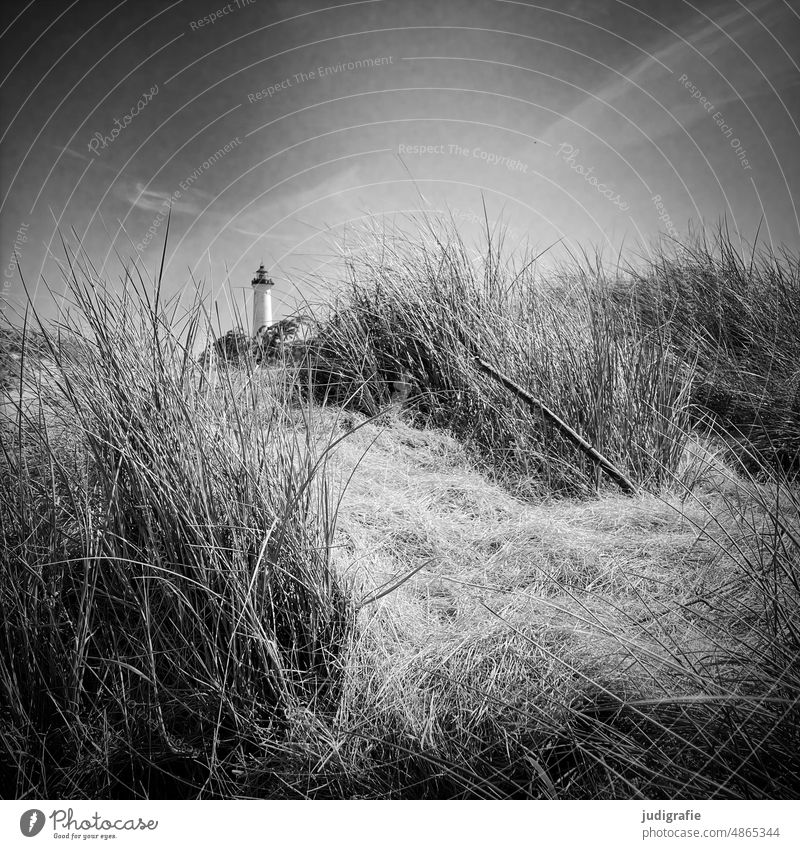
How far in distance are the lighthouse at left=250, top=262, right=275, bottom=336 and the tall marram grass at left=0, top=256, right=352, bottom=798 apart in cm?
40

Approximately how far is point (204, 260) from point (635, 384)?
130 cm

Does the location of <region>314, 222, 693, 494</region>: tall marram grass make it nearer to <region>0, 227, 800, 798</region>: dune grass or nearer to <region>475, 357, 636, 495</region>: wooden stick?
<region>475, 357, 636, 495</region>: wooden stick

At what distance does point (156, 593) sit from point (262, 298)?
82 centimetres

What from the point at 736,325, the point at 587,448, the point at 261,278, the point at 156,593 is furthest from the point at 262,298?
the point at 736,325

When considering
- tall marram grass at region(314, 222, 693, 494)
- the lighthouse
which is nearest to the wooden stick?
tall marram grass at region(314, 222, 693, 494)

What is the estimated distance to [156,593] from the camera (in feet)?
2.60

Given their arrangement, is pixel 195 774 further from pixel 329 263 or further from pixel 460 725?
pixel 329 263

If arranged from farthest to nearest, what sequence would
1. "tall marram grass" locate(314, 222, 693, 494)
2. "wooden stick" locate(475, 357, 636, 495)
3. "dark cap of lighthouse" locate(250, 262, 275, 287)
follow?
"tall marram grass" locate(314, 222, 693, 494)
"wooden stick" locate(475, 357, 636, 495)
"dark cap of lighthouse" locate(250, 262, 275, 287)

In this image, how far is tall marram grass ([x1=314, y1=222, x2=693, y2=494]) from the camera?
152cm

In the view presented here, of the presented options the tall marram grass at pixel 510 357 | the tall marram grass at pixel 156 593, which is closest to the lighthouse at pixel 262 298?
the tall marram grass at pixel 510 357

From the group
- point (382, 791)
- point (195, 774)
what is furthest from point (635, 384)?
point (195, 774)

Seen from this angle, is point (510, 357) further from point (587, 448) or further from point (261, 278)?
point (261, 278)

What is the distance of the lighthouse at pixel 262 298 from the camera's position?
1256mm

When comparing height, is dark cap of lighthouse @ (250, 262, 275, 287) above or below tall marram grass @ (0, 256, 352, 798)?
above
